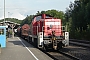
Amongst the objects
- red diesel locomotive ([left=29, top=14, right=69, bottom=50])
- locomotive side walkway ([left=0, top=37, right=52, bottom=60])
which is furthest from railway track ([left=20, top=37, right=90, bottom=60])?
red diesel locomotive ([left=29, top=14, right=69, bottom=50])

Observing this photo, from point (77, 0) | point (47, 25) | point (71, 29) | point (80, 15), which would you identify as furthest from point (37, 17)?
A: point (77, 0)

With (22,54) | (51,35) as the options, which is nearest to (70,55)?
(22,54)

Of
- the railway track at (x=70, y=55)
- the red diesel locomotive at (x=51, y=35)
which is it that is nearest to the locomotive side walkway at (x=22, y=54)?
the railway track at (x=70, y=55)

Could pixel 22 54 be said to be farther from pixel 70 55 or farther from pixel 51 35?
pixel 51 35

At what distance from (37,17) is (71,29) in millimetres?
32041

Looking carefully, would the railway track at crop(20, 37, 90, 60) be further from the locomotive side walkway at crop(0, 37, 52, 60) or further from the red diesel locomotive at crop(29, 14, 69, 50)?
the red diesel locomotive at crop(29, 14, 69, 50)

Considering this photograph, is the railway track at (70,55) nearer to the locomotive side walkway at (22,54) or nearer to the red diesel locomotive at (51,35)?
the locomotive side walkway at (22,54)

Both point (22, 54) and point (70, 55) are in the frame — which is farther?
point (22, 54)

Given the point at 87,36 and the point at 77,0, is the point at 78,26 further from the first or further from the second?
the point at 77,0

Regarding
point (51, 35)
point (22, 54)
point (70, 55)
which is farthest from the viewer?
point (51, 35)

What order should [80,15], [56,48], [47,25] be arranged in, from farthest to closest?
A: [80,15] < [47,25] < [56,48]

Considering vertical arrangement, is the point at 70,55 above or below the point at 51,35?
below

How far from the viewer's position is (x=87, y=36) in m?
47.3

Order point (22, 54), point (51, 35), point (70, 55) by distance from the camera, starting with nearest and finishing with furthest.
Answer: point (70, 55) → point (22, 54) → point (51, 35)
